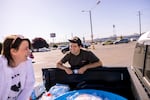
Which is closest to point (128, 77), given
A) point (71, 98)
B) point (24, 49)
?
point (71, 98)

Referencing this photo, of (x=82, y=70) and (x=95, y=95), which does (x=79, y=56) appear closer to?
(x=82, y=70)

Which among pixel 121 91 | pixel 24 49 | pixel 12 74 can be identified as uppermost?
pixel 24 49

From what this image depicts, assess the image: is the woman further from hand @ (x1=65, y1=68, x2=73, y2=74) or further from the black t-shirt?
the black t-shirt

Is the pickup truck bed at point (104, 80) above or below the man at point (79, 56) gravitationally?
below

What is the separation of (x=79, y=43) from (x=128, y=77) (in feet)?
4.19

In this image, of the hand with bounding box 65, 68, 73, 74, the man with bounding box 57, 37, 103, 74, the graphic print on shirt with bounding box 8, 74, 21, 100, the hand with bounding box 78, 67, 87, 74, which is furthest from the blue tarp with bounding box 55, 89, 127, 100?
the man with bounding box 57, 37, 103, 74

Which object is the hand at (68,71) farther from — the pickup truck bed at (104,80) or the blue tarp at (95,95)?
the blue tarp at (95,95)

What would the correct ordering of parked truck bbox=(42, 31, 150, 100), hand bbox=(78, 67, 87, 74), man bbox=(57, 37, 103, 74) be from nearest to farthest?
parked truck bbox=(42, 31, 150, 100)
hand bbox=(78, 67, 87, 74)
man bbox=(57, 37, 103, 74)

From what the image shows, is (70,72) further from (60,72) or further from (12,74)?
(12,74)

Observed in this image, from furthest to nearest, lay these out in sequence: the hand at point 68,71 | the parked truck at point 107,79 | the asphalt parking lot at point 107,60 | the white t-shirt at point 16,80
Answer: the asphalt parking lot at point 107,60
the hand at point 68,71
the parked truck at point 107,79
the white t-shirt at point 16,80

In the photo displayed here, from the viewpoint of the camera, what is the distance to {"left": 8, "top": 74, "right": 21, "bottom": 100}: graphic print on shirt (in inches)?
94.0

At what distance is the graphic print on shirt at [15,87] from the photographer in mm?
2387

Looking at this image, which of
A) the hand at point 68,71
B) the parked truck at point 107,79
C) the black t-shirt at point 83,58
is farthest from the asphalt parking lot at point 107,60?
the parked truck at point 107,79

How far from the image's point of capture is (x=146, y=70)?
2811 millimetres
